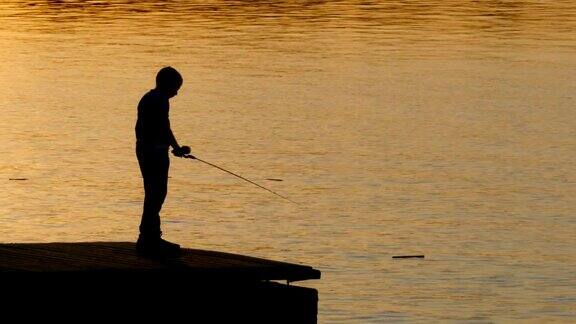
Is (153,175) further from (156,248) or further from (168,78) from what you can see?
(168,78)

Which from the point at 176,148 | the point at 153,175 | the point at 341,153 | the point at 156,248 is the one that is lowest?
the point at 156,248

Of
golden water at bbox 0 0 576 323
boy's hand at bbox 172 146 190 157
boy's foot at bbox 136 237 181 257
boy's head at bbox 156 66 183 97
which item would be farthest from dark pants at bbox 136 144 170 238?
golden water at bbox 0 0 576 323

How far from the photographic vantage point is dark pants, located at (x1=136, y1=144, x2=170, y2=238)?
16047 mm

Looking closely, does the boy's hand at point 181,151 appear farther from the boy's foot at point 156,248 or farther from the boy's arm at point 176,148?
the boy's foot at point 156,248

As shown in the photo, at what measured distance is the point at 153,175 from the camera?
52.9 ft

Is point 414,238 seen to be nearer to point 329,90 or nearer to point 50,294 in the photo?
point 50,294

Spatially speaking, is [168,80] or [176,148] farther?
[176,148]

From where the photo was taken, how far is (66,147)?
112 ft

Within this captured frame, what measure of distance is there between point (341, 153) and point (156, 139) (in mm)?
17657

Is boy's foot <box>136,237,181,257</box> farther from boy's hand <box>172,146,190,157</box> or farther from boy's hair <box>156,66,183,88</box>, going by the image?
boy's hair <box>156,66,183,88</box>

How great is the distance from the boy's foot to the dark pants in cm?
28

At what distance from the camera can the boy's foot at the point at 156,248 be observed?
1664 cm

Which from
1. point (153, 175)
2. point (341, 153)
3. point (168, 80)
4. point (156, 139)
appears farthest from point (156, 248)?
point (341, 153)

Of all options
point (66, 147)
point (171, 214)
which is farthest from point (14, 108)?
point (171, 214)
